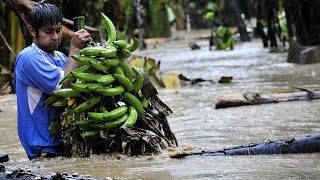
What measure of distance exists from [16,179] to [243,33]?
19620 millimetres

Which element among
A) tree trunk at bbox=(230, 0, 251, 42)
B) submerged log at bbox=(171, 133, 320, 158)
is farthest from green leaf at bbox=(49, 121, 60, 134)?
tree trunk at bbox=(230, 0, 251, 42)

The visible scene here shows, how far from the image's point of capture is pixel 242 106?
7531 mm

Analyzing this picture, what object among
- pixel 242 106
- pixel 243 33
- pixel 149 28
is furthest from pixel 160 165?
pixel 149 28

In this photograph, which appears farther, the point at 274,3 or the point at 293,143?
the point at 274,3

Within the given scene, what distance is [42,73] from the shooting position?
15.3ft

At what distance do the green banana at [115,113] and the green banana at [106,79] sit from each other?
0.65 ft

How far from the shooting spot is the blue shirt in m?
4.69

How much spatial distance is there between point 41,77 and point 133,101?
0.63 meters

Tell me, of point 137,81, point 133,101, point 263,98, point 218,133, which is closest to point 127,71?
point 137,81

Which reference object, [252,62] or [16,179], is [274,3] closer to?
[252,62]

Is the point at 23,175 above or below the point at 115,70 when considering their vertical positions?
below

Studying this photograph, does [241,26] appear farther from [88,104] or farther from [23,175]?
[23,175]

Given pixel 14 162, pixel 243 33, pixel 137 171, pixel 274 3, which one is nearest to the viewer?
pixel 137 171

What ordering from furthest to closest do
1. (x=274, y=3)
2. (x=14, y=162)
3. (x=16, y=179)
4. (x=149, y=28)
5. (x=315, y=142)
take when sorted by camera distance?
(x=149, y=28)
(x=274, y=3)
(x=14, y=162)
(x=315, y=142)
(x=16, y=179)
